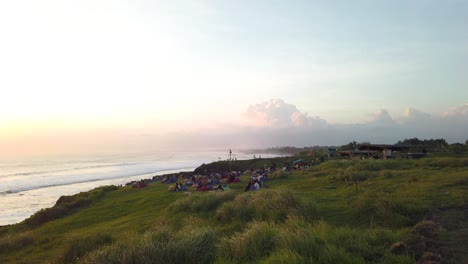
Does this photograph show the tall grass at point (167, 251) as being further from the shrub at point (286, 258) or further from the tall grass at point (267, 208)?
the tall grass at point (267, 208)

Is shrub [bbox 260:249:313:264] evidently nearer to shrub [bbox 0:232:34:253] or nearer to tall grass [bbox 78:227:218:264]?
tall grass [bbox 78:227:218:264]

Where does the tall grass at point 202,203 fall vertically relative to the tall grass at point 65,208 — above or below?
above

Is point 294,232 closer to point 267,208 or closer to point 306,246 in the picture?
point 306,246

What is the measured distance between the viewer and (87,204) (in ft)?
78.3

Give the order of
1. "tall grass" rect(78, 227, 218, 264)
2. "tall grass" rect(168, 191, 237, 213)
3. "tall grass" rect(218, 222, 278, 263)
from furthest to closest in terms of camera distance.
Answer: "tall grass" rect(168, 191, 237, 213) → "tall grass" rect(78, 227, 218, 264) → "tall grass" rect(218, 222, 278, 263)

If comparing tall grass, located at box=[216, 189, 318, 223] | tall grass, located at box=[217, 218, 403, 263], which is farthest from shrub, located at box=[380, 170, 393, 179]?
tall grass, located at box=[217, 218, 403, 263]

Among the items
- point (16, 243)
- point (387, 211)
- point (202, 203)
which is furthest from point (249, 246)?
point (16, 243)

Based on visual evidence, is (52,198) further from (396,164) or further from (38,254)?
(396,164)

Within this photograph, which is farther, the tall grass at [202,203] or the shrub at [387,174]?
the shrub at [387,174]

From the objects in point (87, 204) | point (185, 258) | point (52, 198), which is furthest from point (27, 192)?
point (185, 258)

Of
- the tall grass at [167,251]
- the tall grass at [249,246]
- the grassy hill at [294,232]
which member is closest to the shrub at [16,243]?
the grassy hill at [294,232]

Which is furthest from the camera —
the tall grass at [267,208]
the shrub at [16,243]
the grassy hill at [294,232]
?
the shrub at [16,243]

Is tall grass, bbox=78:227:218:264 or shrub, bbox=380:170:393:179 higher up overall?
shrub, bbox=380:170:393:179

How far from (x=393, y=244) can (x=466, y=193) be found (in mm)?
6271
